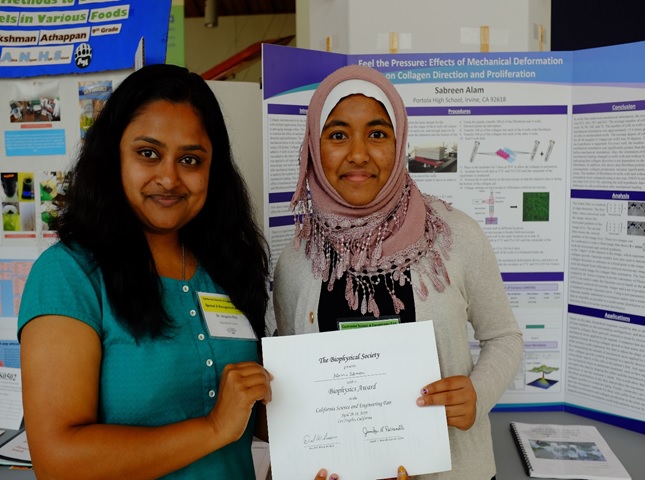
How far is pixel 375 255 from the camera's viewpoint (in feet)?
5.67

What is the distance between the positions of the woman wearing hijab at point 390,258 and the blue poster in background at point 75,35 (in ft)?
2.94

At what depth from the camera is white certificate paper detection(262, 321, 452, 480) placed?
1.51 m

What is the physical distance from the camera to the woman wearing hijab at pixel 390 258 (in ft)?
5.58

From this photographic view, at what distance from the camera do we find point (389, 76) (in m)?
2.76

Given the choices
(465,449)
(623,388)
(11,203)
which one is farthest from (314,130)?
(623,388)

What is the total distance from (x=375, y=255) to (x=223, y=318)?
1.51 ft

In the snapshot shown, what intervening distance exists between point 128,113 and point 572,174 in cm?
199

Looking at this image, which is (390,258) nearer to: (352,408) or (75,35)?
(352,408)

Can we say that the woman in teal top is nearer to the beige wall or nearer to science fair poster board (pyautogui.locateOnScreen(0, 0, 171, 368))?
science fair poster board (pyautogui.locateOnScreen(0, 0, 171, 368))

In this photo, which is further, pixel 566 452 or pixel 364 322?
pixel 566 452

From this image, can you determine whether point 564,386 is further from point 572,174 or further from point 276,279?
point 276,279

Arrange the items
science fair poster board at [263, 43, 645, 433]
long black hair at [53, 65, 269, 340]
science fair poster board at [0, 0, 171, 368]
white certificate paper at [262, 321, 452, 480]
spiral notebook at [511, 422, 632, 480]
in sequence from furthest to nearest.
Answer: science fair poster board at [263, 43, 645, 433]
science fair poster board at [0, 0, 171, 368]
spiral notebook at [511, 422, 632, 480]
white certificate paper at [262, 321, 452, 480]
long black hair at [53, 65, 269, 340]

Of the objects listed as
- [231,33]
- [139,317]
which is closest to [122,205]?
[139,317]

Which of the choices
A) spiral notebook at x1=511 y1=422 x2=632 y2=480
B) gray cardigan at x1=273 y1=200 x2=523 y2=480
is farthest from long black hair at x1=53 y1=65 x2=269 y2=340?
spiral notebook at x1=511 y1=422 x2=632 y2=480
